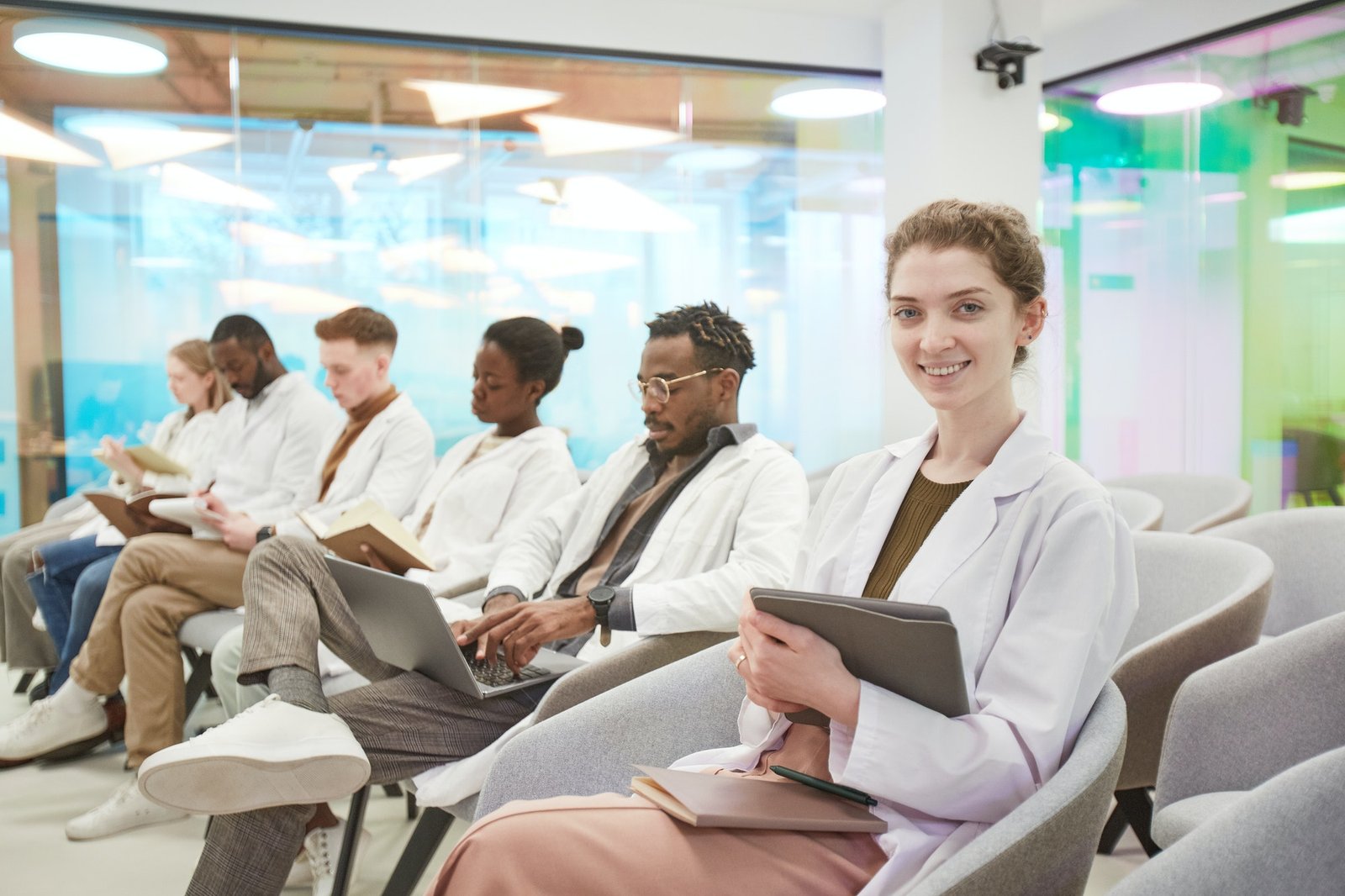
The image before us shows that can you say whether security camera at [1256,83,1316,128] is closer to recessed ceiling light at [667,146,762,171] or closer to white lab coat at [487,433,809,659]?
recessed ceiling light at [667,146,762,171]

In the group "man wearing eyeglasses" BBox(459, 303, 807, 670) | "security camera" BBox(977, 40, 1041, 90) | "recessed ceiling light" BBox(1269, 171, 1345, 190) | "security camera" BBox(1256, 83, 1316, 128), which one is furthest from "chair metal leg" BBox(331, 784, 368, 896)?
"security camera" BBox(1256, 83, 1316, 128)

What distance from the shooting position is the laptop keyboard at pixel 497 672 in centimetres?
221

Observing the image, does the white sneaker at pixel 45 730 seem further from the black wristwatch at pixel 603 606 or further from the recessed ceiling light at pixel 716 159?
the recessed ceiling light at pixel 716 159

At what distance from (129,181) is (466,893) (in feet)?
17.2

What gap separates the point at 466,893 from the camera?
1.32m

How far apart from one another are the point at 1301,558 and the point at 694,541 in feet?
5.28

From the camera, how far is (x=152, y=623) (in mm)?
3275

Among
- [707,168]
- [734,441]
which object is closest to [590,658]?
[734,441]

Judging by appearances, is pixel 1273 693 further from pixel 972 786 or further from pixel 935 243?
pixel 935 243

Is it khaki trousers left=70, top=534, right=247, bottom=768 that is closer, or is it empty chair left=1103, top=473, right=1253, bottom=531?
khaki trousers left=70, top=534, right=247, bottom=768

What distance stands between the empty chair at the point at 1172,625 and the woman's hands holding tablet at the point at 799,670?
0.97 metres

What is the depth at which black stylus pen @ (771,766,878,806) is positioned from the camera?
4.52 feet

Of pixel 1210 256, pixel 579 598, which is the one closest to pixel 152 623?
pixel 579 598

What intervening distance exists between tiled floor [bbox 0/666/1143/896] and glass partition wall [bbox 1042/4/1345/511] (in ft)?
11.5
